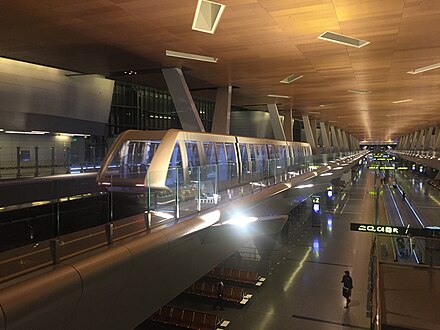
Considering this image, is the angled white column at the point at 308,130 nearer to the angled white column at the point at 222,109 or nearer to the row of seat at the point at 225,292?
the angled white column at the point at 222,109

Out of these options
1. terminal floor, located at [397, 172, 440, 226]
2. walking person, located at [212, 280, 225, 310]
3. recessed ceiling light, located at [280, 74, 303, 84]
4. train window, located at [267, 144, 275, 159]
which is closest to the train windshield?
walking person, located at [212, 280, 225, 310]

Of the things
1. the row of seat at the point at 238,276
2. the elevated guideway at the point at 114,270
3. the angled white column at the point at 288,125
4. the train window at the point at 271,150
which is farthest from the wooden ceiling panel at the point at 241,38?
the angled white column at the point at 288,125

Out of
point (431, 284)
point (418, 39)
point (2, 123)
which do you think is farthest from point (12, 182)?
point (431, 284)

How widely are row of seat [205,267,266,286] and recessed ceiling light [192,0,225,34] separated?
31.9ft

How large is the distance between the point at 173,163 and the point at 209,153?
10.4ft

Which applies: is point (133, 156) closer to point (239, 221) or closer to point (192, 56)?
point (239, 221)

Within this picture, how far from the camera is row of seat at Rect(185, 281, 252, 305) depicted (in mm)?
13500

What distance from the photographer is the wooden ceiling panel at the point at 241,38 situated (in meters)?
8.80

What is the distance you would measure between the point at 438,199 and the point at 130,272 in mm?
34186

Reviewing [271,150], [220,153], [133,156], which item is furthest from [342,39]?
[271,150]

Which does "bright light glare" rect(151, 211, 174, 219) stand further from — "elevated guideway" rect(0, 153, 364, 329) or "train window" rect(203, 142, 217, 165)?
"train window" rect(203, 142, 217, 165)

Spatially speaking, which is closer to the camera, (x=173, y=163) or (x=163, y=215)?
(x=163, y=215)

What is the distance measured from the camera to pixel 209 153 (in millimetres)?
13906

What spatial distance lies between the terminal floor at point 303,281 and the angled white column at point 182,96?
274 inches
